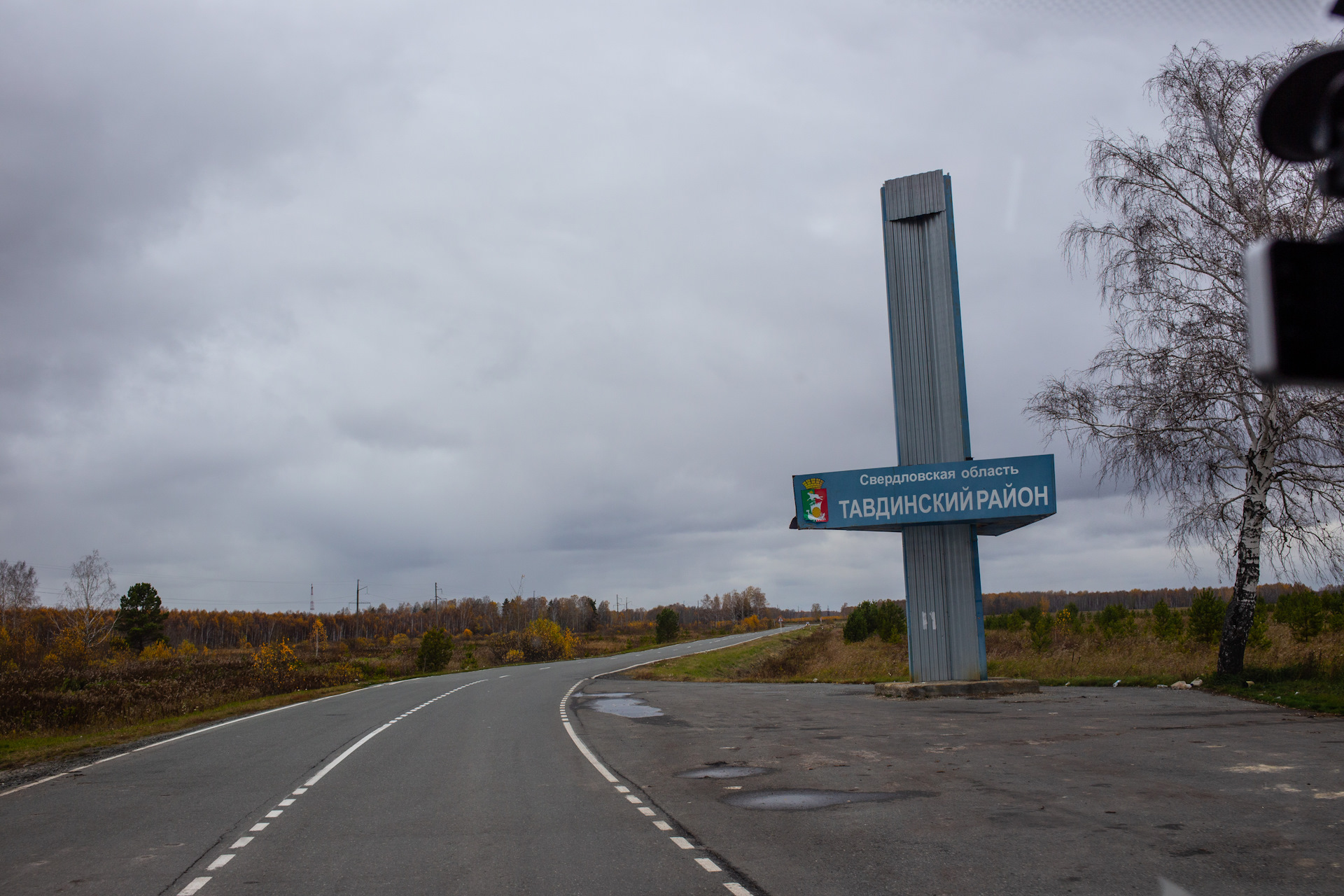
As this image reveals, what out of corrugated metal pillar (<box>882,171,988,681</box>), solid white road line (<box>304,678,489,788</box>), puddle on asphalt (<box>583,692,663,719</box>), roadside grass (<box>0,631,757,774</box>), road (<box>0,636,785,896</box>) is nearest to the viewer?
road (<box>0,636,785,896</box>)

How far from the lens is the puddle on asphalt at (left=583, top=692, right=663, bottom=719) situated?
864 inches

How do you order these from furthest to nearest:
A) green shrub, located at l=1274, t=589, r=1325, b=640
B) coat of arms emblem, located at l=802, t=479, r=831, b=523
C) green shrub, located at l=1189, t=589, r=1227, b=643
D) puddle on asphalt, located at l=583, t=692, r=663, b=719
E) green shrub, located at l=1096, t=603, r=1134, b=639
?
green shrub, located at l=1096, t=603, r=1134, b=639, green shrub, located at l=1274, t=589, r=1325, b=640, green shrub, located at l=1189, t=589, r=1227, b=643, coat of arms emblem, located at l=802, t=479, r=831, b=523, puddle on asphalt, located at l=583, t=692, r=663, b=719

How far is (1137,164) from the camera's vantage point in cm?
2322

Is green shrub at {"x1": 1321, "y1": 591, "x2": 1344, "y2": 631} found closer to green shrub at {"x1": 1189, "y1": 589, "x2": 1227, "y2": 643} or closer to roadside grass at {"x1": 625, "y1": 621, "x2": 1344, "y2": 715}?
roadside grass at {"x1": 625, "y1": 621, "x2": 1344, "y2": 715}

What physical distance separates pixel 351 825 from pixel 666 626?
87.1 meters

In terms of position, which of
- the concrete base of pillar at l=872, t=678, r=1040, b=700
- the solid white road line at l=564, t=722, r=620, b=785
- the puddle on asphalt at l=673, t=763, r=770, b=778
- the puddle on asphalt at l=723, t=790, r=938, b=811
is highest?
the puddle on asphalt at l=723, t=790, r=938, b=811

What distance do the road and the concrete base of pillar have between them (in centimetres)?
988

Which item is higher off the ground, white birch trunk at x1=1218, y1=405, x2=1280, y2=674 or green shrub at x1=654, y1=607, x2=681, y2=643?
white birch trunk at x1=1218, y1=405, x2=1280, y2=674

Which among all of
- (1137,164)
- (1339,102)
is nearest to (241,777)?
(1339,102)

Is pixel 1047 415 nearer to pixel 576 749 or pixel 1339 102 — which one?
pixel 576 749

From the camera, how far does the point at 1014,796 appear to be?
32.2 feet

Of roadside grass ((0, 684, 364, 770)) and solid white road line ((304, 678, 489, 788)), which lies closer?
solid white road line ((304, 678, 489, 788))

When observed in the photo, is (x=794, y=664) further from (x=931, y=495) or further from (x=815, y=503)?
(x=931, y=495)

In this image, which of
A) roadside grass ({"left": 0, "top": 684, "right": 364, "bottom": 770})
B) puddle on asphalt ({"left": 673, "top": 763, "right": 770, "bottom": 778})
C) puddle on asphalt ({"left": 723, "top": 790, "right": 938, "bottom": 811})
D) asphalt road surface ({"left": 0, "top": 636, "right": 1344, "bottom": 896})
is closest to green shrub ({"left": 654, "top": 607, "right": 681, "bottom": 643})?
roadside grass ({"left": 0, "top": 684, "right": 364, "bottom": 770})
